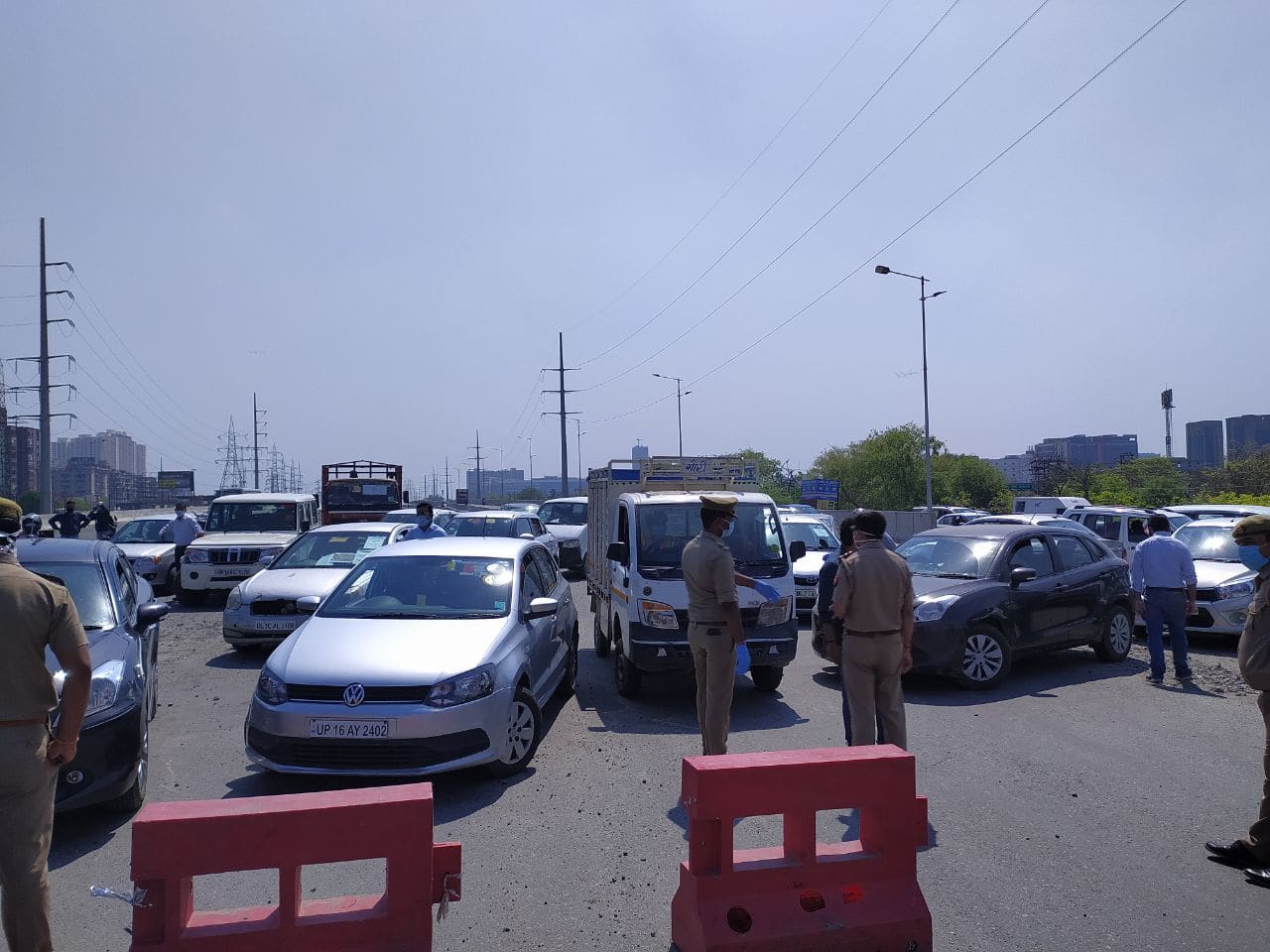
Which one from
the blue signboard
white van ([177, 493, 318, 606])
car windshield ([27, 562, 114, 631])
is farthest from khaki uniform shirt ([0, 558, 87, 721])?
the blue signboard

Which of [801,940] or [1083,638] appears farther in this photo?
[1083,638]

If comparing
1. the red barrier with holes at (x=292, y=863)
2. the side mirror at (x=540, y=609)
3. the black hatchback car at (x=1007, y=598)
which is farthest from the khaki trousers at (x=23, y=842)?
the black hatchback car at (x=1007, y=598)

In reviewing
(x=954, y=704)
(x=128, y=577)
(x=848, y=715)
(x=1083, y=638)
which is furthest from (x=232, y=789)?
(x=1083, y=638)

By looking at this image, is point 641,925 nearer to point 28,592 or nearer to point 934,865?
point 934,865

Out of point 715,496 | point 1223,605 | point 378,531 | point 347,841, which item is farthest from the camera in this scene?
point 378,531

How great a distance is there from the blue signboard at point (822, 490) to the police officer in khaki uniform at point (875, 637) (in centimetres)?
3973

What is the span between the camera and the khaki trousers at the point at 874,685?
601cm

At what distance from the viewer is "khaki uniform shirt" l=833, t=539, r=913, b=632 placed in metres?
6.02

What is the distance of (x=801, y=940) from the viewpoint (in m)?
3.85

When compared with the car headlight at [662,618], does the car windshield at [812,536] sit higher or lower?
higher

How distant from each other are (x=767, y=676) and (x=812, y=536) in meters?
8.22

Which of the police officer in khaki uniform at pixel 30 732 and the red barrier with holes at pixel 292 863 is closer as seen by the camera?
the red barrier with holes at pixel 292 863

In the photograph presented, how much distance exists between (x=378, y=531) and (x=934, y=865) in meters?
11.0

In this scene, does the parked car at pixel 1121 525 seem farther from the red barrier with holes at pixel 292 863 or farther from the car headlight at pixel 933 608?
the red barrier with holes at pixel 292 863
